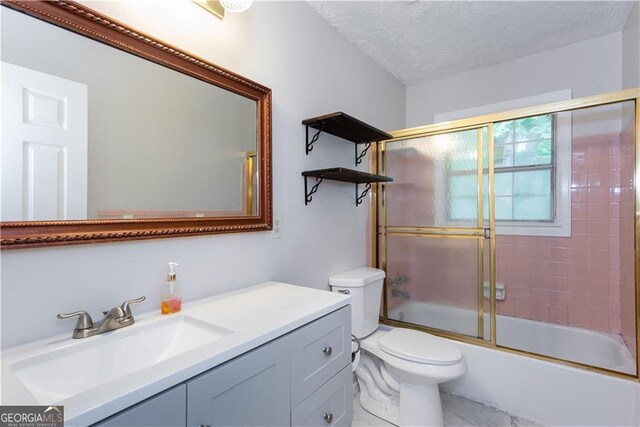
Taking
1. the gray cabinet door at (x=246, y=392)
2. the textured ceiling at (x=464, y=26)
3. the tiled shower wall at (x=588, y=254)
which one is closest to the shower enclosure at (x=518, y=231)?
the tiled shower wall at (x=588, y=254)

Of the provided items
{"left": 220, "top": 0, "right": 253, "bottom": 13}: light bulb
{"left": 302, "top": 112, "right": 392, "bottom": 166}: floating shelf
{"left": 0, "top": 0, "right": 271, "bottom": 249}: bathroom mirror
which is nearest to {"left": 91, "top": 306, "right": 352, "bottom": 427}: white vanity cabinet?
{"left": 0, "top": 0, "right": 271, "bottom": 249}: bathroom mirror

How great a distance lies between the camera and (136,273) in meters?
1.02

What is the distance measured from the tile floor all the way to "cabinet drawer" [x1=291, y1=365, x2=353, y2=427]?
58 cm

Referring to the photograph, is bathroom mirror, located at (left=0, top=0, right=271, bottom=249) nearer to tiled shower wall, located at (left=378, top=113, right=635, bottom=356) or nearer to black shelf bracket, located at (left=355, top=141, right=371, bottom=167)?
black shelf bracket, located at (left=355, top=141, right=371, bottom=167)

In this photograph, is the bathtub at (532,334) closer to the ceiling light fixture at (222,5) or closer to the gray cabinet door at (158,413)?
the gray cabinet door at (158,413)

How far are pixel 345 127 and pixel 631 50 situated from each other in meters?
1.86

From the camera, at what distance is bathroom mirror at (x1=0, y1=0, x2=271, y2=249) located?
0.80m

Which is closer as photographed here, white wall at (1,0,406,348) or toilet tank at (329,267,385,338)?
white wall at (1,0,406,348)

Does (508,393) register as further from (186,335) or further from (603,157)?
(186,335)

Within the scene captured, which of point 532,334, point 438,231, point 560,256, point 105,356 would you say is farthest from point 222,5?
point 532,334

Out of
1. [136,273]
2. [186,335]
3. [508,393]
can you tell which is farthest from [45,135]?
[508,393]

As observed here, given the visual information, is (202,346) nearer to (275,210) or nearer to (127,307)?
(127,307)

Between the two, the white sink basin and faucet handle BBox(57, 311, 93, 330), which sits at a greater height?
faucet handle BBox(57, 311, 93, 330)

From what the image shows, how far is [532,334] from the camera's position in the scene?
7.34 ft
